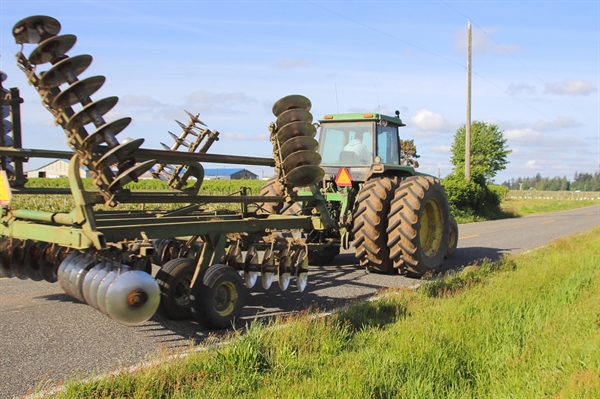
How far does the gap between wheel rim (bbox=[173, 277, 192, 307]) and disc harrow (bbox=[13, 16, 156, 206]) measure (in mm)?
1003

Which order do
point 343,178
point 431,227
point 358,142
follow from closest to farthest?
1. point 343,178
2. point 431,227
3. point 358,142

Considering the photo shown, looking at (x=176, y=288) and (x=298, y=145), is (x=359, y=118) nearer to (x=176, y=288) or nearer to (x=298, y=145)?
(x=298, y=145)

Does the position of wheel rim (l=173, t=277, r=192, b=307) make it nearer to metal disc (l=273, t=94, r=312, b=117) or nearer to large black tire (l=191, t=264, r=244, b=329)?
large black tire (l=191, t=264, r=244, b=329)

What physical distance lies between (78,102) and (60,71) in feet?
0.94

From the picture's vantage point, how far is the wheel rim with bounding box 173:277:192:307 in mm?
4914

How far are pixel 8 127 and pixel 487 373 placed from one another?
4867 millimetres

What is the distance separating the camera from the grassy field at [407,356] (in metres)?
3.41

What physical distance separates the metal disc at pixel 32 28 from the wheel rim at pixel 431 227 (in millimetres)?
5660

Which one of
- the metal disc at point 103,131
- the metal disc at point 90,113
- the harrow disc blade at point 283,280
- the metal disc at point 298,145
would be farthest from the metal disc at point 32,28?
the harrow disc blade at point 283,280

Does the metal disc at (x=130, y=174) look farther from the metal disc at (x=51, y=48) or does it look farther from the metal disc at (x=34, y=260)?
the metal disc at (x=34, y=260)

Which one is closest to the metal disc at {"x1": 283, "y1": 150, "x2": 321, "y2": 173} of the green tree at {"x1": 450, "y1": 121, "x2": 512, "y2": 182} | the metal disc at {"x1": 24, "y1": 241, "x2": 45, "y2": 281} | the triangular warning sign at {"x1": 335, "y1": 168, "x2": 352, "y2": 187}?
the triangular warning sign at {"x1": 335, "y1": 168, "x2": 352, "y2": 187}

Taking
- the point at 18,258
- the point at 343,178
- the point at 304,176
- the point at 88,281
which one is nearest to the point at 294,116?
the point at 304,176

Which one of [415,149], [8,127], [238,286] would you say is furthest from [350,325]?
[415,149]

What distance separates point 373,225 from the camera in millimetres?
7305
